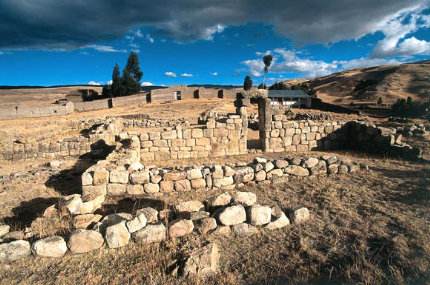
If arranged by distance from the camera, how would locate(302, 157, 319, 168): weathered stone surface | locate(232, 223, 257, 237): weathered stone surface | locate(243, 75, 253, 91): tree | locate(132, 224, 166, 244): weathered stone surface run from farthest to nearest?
locate(243, 75, 253, 91): tree
locate(302, 157, 319, 168): weathered stone surface
locate(232, 223, 257, 237): weathered stone surface
locate(132, 224, 166, 244): weathered stone surface

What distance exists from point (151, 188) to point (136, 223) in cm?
207

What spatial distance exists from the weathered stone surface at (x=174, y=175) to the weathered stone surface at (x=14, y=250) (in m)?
2.92

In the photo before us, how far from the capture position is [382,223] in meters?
4.00

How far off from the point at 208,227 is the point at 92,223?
197 cm

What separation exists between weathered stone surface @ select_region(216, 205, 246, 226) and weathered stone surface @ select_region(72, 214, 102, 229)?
2.13 m

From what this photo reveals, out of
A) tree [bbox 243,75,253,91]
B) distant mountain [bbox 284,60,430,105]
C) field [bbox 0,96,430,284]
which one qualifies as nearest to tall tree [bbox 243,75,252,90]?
tree [bbox 243,75,253,91]

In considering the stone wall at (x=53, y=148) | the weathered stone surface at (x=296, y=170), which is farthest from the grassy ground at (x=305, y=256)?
the stone wall at (x=53, y=148)

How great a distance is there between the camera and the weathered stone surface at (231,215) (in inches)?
152

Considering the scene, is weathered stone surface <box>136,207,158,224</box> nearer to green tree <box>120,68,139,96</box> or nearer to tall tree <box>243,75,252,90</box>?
green tree <box>120,68,139,96</box>

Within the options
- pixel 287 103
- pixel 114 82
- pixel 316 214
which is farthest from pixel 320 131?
pixel 114 82

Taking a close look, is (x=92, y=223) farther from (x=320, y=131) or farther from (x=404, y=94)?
(x=404, y=94)

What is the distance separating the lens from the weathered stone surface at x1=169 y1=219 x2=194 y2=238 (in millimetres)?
3621

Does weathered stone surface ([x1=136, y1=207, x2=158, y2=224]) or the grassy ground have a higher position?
weathered stone surface ([x1=136, y1=207, x2=158, y2=224])

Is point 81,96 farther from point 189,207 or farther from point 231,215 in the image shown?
point 231,215
